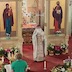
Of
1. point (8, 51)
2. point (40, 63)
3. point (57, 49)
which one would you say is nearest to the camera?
point (40, 63)

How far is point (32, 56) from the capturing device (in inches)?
545

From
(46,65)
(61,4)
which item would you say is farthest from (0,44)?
(61,4)

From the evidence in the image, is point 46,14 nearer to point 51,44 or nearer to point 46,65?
point 51,44

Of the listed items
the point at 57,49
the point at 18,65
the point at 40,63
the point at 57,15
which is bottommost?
the point at 40,63

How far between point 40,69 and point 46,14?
3.12 m

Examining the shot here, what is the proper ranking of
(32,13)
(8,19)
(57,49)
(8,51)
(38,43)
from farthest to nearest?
(32,13)
(57,49)
(8,19)
(8,51)
(38,43)

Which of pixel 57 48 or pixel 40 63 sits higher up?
pixel 57 48

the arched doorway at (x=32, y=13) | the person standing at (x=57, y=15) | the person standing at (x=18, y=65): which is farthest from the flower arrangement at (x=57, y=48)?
the person standing at (x=18, y=65)

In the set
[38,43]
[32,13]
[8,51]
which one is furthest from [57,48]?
[32,13]

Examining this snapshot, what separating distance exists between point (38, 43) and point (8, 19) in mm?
1735

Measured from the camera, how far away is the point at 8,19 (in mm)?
13469

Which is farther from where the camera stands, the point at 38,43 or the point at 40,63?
the point at 38,43

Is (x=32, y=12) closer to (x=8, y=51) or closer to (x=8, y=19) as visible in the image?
(x=8, y=19)

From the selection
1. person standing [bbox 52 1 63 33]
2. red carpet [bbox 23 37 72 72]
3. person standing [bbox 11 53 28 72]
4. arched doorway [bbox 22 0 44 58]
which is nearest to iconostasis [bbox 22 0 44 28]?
arched doorway [bbox 22 0 44 58]
